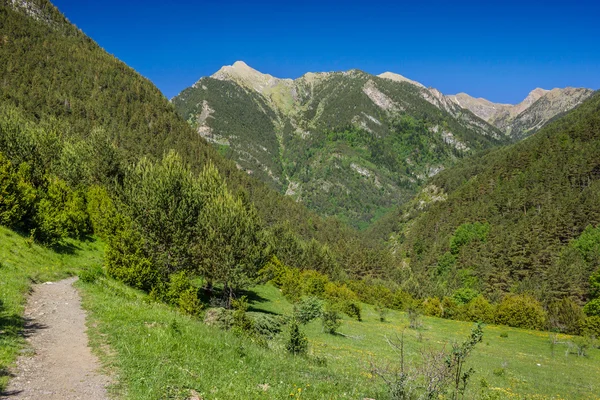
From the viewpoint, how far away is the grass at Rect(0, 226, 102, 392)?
34.1 ft

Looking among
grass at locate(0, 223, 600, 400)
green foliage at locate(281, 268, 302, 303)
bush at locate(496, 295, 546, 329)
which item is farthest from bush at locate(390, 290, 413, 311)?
grass at locate(0, 223, 600, 400)

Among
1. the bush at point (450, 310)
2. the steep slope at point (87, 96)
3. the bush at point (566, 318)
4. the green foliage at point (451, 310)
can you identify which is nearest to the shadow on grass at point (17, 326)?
the green foliage at point (451, 310)

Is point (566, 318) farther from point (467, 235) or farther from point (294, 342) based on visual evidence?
point (467, 235)

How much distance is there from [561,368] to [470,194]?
7102 inches

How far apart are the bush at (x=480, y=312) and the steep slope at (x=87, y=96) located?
2262 inches

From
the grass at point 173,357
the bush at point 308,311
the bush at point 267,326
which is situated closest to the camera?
the grass at point 173,357

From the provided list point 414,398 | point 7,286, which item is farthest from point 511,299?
point 7,286

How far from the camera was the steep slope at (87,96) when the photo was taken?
112625 mm

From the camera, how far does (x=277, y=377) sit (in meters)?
11.3

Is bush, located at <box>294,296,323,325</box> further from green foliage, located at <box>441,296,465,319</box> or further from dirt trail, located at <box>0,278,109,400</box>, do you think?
green foliage, located at <box>441,296,465,319</box>

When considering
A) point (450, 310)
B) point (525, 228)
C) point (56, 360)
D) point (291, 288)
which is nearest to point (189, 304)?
point (56, 360)

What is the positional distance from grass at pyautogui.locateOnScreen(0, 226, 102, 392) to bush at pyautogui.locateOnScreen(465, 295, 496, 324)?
80.1 meters

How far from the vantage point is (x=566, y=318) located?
75312 mm

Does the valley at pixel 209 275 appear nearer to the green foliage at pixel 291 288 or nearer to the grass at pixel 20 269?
the grass at pixel 20 269
